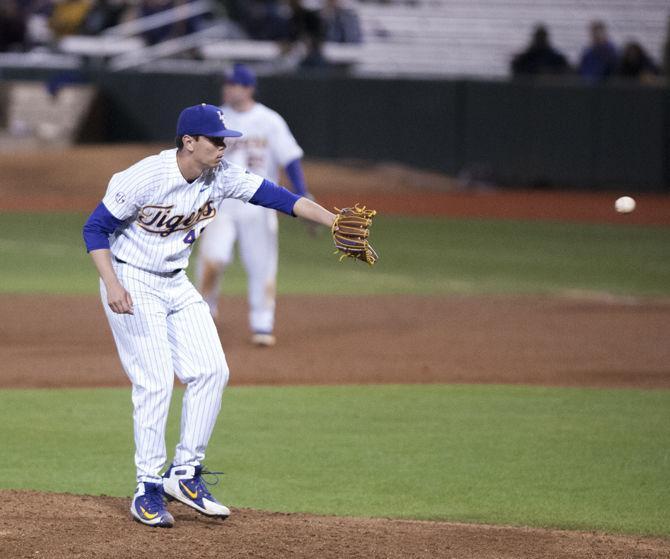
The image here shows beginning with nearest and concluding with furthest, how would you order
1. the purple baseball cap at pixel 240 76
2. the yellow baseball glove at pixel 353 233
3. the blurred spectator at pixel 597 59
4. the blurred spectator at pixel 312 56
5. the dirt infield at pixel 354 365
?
the dirt infield at pixel 354 365
the yellow baseball glove at pixel 353 233
the purple baseball cap at pixel 240 76
the blurred spectator at pixel 597 59
the blurred spectator at pixel 312 56

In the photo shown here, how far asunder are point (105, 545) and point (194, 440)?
0.71 meters

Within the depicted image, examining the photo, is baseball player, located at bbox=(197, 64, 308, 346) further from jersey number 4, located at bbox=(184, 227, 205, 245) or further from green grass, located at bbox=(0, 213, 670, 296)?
jersey number 4, located at bbox=(184, 227, 205, 245)

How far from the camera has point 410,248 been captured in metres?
18.3

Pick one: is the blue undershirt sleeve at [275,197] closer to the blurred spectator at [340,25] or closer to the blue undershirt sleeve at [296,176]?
the blue undershirt sleeve at [296,176]

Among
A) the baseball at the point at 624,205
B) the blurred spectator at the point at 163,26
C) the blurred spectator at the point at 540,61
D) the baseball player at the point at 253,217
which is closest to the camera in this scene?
the baseball at the point at 624,205

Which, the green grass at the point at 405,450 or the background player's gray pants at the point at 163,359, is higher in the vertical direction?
the background player's gray pants at the point at 163,359

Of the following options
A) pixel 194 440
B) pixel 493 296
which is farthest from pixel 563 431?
pixel 493 296

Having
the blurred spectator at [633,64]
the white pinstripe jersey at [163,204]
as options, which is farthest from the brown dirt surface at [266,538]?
the blurred spectator at [633,64]

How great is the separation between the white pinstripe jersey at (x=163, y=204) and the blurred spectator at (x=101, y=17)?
74.9 ft

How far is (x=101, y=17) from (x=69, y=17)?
670 millimetres

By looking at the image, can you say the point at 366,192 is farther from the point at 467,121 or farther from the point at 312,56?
the point at 312,56

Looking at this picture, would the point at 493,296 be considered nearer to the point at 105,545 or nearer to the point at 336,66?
the point at 105,545

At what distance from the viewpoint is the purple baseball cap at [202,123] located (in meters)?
5.84

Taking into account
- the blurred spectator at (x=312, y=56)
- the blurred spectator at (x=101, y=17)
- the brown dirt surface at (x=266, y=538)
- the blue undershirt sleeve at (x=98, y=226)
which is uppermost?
the blue undershirt sleeve at (x=98, y=226)
